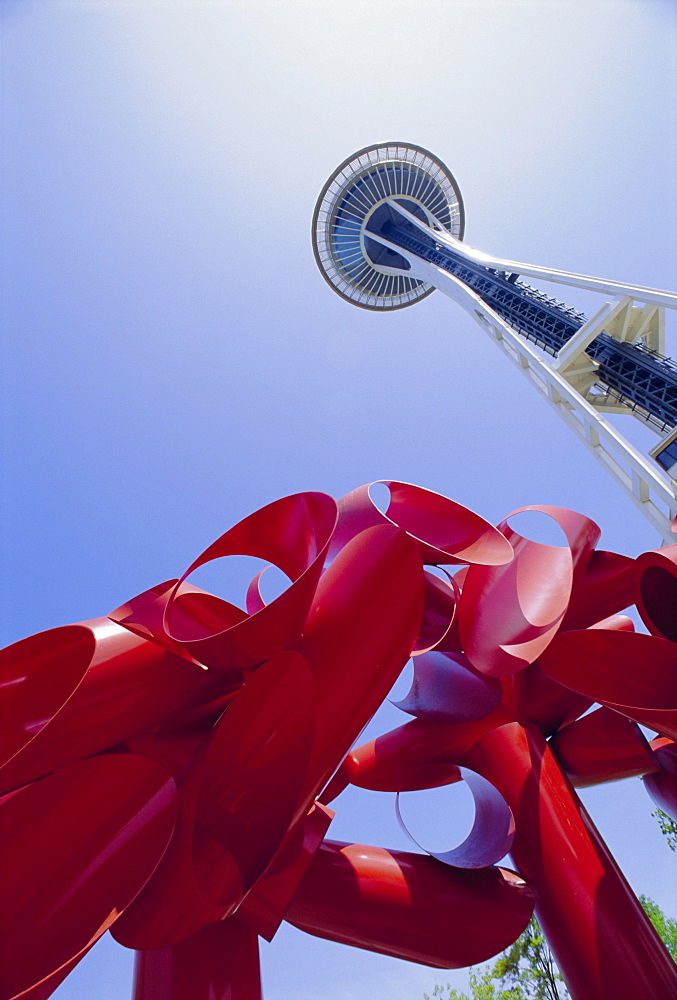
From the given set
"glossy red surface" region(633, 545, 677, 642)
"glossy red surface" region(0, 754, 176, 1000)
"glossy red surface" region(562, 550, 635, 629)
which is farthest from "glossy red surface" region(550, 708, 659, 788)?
"glossy red surface" region(0, 754, 176, 1000)

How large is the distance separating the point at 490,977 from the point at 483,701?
17207 mm

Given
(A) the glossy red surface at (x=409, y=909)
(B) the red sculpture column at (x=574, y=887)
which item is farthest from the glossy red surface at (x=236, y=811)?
(B) the red sculpture column at (x=574, y=887)

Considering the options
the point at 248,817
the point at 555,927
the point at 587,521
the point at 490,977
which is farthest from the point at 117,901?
the point at 490,977

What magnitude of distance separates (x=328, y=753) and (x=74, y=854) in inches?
40.2

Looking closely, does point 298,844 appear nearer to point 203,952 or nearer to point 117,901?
point 203,952

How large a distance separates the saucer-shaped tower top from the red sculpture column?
90.6ft

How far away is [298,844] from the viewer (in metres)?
2.96

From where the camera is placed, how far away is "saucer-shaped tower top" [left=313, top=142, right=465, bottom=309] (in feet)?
99.3

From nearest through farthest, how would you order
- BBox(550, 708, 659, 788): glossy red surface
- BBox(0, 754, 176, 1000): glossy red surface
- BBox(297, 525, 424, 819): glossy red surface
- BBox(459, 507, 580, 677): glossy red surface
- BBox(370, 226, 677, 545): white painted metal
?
BBox(0, 754, 176, 1000): glossy red surface, BBox(297, 525, 424, 819): glossy red surface, BBox(459, 507, 580, 677): glossy red surface, BBox(550, 708, 659, 788): glossy red surface, BBox(370, 226, 677, 545): white painted metal

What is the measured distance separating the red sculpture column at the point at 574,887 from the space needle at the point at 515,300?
3949 mm

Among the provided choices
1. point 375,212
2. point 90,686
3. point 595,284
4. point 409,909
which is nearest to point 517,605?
point 409,909

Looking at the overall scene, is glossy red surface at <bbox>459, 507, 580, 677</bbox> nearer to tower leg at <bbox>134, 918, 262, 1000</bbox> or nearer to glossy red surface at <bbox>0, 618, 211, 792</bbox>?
glossy red surface at <bbox>0, 618, 211, 792</bbox>

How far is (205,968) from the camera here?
2.81 meters

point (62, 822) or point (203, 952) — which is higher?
point (62, 822)
